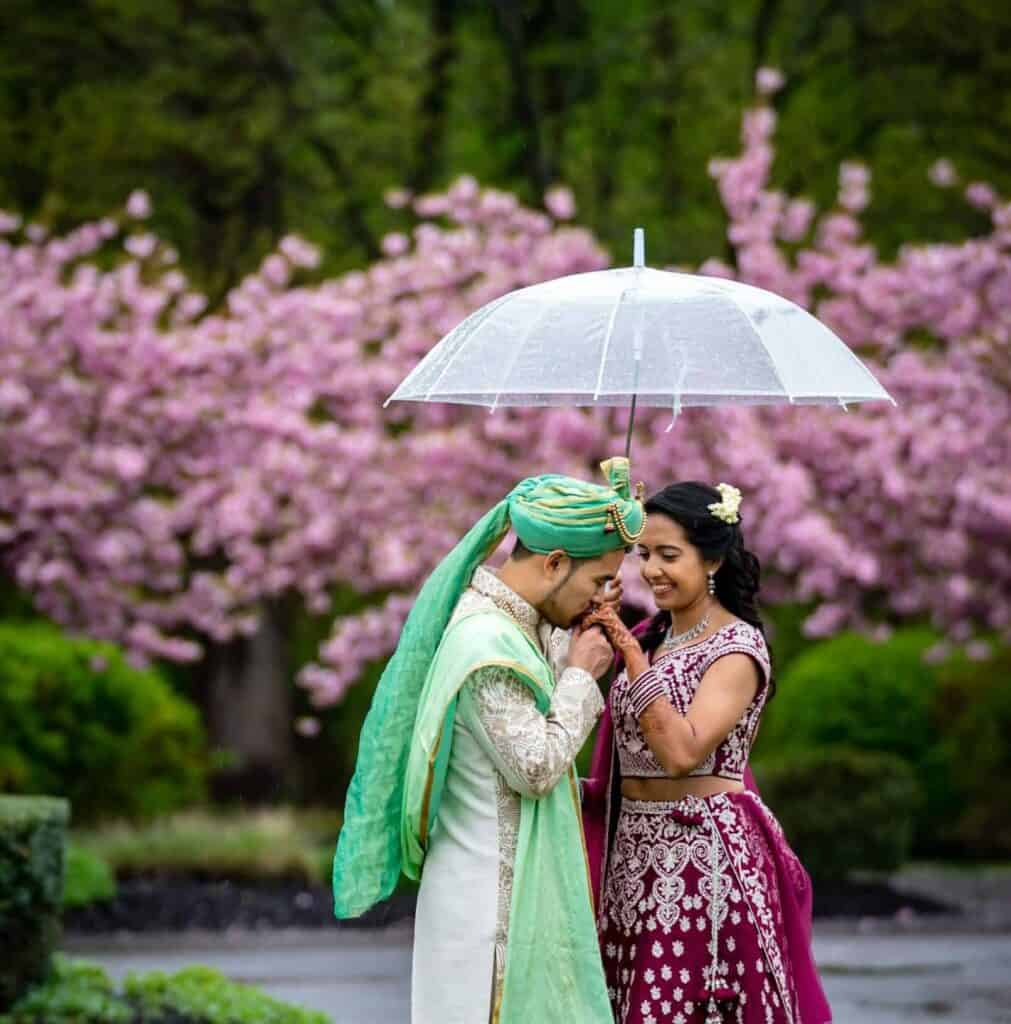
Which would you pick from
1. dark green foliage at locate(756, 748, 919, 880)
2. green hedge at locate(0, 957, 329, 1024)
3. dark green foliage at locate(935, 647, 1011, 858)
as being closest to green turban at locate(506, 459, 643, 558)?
green hedge at locate(0, 957, 329, 1024)

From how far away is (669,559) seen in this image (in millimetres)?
4777

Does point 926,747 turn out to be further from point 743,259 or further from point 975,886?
point 743,259

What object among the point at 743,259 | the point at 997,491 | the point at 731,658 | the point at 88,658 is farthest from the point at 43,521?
the point at 731,658

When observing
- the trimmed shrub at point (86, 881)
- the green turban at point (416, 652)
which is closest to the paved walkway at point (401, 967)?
the trimmed shrub at point (86, 881)

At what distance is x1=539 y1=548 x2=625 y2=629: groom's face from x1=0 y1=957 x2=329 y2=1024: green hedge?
379 centimetres

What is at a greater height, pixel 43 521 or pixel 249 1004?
pixel 43 521

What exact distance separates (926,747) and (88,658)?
20.9 feet

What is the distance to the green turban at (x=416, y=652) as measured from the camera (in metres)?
4.32

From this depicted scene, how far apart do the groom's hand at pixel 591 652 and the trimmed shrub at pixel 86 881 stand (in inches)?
367

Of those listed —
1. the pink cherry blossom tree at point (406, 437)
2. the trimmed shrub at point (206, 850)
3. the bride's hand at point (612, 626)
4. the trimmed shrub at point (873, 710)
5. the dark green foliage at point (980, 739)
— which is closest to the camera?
the bride's hand at point (612, 626)

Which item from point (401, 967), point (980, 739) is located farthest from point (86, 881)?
point (980, 739)

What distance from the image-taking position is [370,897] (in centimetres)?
435

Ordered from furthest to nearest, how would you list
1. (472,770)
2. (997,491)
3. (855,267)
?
(855,267), (997,491), (472,770)

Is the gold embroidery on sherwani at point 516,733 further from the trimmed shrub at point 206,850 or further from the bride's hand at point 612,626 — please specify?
the trimmed shrub at point 206,850
